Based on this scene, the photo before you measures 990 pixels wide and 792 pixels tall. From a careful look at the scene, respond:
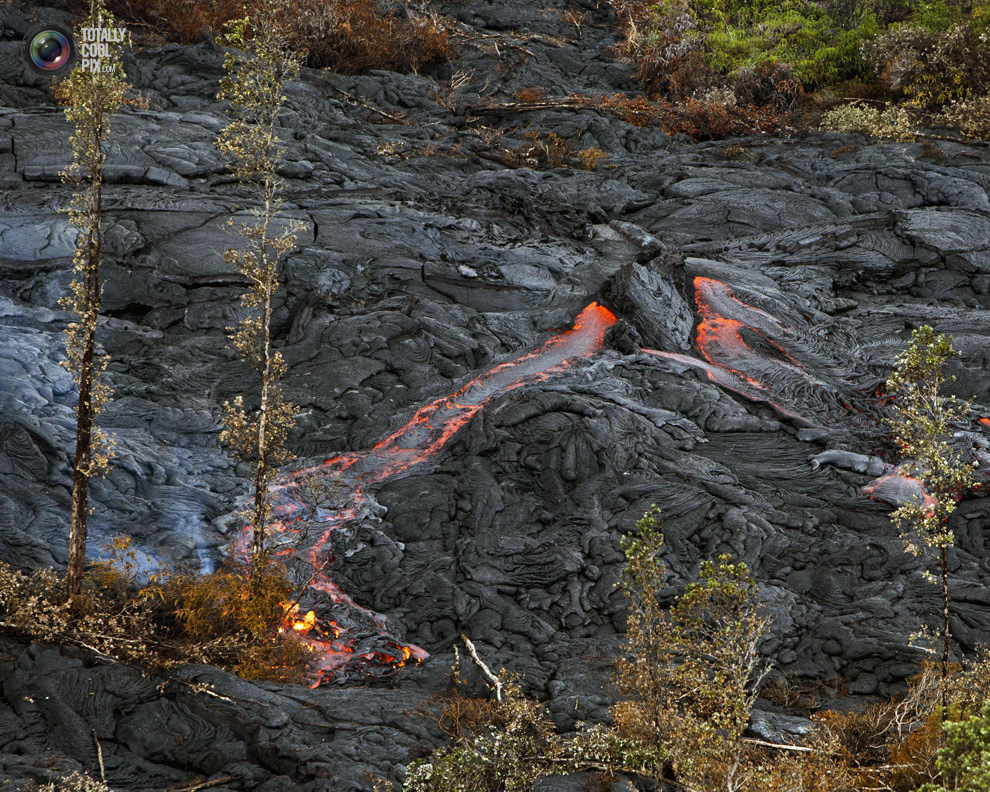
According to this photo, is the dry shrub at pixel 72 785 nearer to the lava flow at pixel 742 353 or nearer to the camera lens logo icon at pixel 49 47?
the lava flow at pixel 742 353

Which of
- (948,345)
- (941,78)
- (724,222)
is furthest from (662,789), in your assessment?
(941,78)

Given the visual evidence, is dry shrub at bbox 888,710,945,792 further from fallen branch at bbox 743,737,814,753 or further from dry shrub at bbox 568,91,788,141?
dry shrub at bbox 568,91,788,141

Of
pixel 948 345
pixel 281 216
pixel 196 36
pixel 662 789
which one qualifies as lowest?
pixel 662 789

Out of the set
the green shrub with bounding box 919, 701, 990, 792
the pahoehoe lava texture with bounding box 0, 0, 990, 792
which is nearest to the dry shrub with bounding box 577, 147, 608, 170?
the pahoehoe lava texture with bounding box 0, 0, 990, 792

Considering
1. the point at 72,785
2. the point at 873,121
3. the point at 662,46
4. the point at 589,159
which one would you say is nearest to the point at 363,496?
the point at 72,785

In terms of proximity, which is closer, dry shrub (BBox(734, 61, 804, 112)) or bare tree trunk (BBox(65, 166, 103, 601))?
bare tree trunk (BBox(65, 166, 103, 601))

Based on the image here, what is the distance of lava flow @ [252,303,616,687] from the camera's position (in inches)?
527

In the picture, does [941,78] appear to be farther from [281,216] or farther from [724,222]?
[281,216]

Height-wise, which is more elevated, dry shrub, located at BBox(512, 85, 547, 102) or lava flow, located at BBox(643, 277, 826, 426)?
dry shrub, located at BBox(512, 85, 547, 102)

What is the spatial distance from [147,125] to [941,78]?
2904 cm

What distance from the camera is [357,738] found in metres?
10.7

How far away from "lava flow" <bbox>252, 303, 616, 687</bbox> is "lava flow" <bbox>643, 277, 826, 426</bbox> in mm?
2258

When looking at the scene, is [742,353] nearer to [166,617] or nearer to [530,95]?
[166,617]

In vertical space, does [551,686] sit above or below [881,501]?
below
